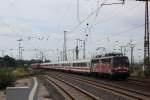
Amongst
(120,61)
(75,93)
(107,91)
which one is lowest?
(75,93)

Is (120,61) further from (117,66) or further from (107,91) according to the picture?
(107,91)

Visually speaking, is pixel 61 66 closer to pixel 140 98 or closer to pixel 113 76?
pixel 113 76

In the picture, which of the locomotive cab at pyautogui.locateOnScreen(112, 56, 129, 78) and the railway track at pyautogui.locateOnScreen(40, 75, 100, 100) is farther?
the locomotive cab at pyautogui.locateOnScreen(112, 56, 129, 78)

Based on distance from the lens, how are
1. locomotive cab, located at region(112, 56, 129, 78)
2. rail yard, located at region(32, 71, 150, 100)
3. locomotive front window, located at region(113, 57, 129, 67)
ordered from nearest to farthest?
rail yard, located at region(32, 71, 150, 100) → locomotive cab, located at region(112, 56, 129, 78) → locomotive front window, located at region(113, 57, 129, 67)

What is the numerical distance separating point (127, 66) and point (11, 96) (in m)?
37.0

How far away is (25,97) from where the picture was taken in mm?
11984

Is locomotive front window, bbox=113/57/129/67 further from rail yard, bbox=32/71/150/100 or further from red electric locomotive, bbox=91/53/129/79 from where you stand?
rail yard, bbox=32/71/150/100

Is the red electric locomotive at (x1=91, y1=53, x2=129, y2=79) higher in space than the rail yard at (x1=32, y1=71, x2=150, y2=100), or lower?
higher

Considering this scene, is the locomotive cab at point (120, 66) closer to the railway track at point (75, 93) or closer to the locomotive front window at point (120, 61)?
the locomotive front window at point (120, 61)

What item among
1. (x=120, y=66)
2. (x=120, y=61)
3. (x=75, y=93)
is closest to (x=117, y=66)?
(x=120, y=66)

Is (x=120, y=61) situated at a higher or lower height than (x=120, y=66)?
higher

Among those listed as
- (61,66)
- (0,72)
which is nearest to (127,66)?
(0,72)

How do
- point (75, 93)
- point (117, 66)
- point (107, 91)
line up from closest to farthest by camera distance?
point (75, 93) → point (107, 91) → point (117, 66)

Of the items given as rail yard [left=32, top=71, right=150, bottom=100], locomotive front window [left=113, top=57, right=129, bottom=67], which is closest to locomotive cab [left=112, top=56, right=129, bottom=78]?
locomotive front window [left=113, top=57, right=129, bottom=67]
